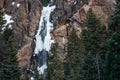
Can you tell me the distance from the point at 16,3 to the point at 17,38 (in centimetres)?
1162

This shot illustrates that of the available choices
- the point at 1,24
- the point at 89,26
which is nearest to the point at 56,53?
the point at 89,26

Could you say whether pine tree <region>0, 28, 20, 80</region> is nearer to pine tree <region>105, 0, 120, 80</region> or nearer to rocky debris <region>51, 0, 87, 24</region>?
pine tree <region>105, 0, 120, 80</region>

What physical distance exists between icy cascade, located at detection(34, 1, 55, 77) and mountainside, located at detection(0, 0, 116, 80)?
0.98 m

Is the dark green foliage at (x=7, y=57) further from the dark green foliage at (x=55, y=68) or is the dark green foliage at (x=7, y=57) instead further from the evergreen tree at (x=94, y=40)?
the dark green foliage at (x=55, y=68)

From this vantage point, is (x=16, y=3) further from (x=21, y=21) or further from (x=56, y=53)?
(x=56, y=53)

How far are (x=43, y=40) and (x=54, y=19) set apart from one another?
21.4ft

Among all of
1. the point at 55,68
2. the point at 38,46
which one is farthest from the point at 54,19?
the point at 55,68

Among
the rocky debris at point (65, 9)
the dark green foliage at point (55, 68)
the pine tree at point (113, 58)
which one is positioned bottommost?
the pine tree at point (113, 58)

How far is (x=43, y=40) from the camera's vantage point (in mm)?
89438

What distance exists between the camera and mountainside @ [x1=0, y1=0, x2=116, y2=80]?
8519 centimetres

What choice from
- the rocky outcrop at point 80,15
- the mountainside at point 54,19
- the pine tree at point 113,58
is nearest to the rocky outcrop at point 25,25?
the mountainside at point 54,19

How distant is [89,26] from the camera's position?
2031 inches

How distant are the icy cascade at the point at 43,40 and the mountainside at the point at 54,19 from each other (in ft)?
3.23

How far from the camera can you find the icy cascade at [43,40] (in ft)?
278
